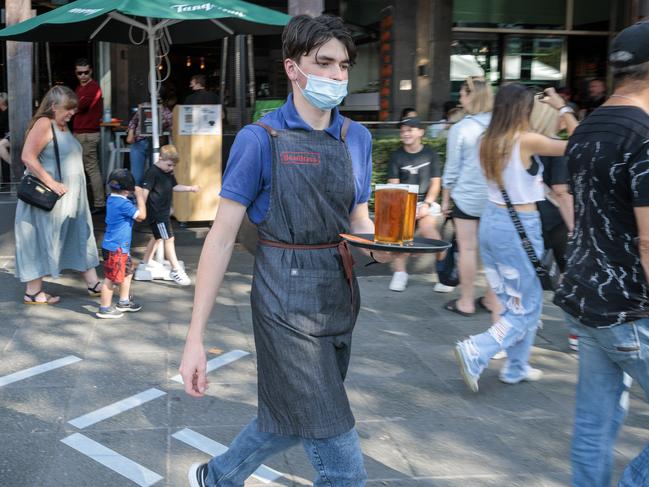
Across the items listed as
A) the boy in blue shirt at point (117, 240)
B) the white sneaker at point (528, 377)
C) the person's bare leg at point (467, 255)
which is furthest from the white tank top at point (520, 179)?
the boy in blue shirt at point (117, 240)

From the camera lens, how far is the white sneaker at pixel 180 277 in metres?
7.35

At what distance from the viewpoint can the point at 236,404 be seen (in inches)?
181

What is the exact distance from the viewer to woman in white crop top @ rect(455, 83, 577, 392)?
15.7ft

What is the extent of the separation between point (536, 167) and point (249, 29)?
430cm

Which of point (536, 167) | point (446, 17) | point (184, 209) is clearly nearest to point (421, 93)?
point (446, 17)

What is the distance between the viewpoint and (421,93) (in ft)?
41.0

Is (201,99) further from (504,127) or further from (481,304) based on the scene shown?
(504,127)

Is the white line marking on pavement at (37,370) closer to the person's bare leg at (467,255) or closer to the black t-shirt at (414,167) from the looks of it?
the person's bare leg at (467,255)

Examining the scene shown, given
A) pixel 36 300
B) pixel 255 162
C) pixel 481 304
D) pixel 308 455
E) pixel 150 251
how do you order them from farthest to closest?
pixel 150 251 → pixel 481 304 → pixel 36 300 → pixel 308 455 → pixel 255 162

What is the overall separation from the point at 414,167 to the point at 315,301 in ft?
15.6

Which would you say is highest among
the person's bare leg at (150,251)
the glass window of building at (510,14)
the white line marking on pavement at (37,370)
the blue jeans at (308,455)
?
the glass window of building at (510,14)

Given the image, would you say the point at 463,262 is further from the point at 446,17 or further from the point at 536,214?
the point at 446,17

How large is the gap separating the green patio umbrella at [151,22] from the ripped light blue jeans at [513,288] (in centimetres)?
315

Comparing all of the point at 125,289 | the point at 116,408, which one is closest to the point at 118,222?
the point at 125,289
